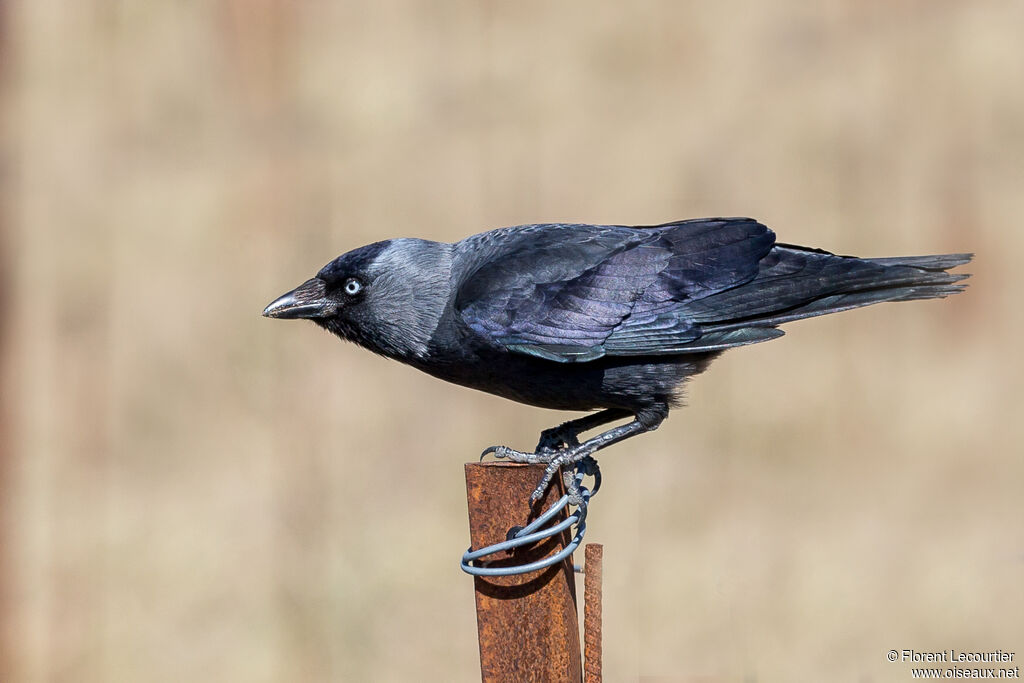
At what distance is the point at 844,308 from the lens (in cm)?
287

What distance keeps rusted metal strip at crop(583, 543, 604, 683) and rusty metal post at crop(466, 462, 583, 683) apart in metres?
0.08

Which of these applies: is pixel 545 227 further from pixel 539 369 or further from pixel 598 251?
pixel 539 369

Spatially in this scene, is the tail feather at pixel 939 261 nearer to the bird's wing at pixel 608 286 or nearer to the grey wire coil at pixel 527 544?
the bird's wing at pixel 608 286

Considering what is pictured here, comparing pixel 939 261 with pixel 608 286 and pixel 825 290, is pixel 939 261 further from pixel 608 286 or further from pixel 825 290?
pixel 608 286

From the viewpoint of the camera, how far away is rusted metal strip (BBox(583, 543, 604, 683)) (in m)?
2.62

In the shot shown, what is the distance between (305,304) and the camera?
10.6 ft

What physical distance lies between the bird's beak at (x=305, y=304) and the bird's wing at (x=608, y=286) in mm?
498

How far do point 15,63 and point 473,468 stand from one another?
4.51 m

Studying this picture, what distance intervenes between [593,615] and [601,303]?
0.92 metres

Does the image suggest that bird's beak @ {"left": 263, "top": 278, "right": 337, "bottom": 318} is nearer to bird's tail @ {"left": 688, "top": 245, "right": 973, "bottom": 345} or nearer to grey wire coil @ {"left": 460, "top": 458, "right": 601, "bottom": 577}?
grey wire coil @ {"left": 460, "top": 458, "right": 601, "bottom": 577}

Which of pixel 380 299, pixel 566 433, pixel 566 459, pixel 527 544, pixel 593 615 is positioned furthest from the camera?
pixel 566 433

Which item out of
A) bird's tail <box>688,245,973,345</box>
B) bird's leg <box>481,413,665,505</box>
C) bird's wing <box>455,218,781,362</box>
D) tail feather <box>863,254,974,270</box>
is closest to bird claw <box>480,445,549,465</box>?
bird's leg <box>481,413,665,505</box>

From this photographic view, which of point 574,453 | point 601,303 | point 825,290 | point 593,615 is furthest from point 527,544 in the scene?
point 825,290

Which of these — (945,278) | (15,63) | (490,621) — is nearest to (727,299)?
(945,278)
